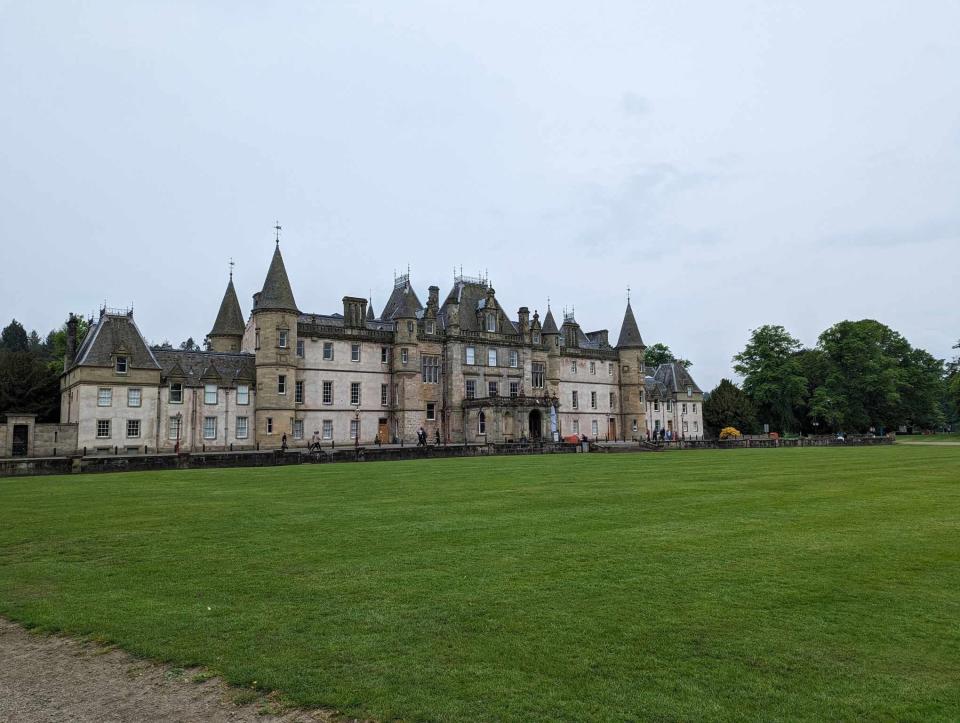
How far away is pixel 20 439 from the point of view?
4697cm

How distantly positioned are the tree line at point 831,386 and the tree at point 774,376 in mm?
115

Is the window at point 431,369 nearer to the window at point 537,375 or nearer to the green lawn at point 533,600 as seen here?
the window at point 537,375

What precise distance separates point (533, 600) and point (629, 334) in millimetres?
73061

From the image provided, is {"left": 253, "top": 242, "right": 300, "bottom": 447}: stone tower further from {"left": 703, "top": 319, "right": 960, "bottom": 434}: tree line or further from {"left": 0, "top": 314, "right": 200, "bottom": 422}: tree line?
{"left": 703, "top": 319, "right": 960, "bottom": 434}: tree line

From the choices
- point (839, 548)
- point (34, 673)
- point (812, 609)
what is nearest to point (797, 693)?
point (812, 609)

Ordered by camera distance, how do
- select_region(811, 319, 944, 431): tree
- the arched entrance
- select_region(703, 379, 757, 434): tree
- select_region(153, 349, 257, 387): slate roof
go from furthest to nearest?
select_region(703, 379, 757, 434): tree < select_region(811, 319, 944, 431): tree < the arched entrance < select_region(153, 349, 257, 387): slate roof

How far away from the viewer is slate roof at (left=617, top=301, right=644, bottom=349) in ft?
259

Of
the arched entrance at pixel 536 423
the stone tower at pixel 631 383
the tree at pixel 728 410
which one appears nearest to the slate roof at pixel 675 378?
the tree at pixel 728 410

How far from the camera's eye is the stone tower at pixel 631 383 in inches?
3110

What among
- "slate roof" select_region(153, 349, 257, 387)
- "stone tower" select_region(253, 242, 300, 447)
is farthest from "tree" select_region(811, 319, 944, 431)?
"slate roof" select_region(153, 349, 257, 387)

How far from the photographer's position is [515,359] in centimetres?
6956

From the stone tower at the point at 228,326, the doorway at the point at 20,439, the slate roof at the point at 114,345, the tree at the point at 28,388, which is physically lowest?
the doorway at the point at 20,439

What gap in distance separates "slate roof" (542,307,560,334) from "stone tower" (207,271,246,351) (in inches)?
1166

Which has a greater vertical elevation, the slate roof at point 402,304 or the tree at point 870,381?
the slate roof at point 402,304
